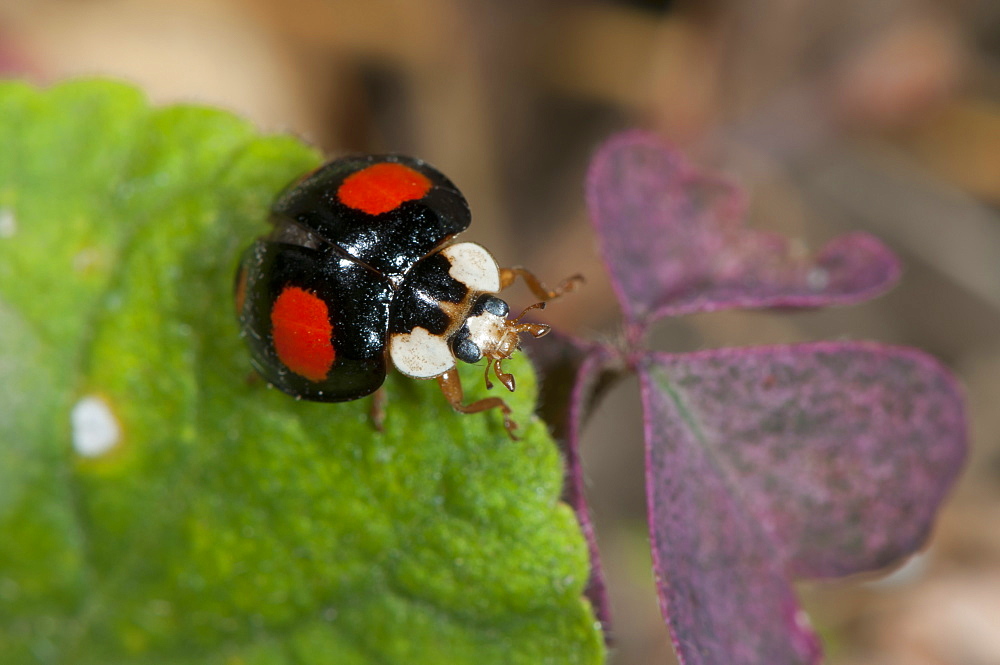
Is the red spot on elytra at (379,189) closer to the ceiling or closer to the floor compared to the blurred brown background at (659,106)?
closer to the ceiling

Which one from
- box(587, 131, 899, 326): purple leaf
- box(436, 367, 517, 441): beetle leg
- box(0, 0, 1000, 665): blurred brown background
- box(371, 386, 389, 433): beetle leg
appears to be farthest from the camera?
box(0, 0, 1000, 665): blurred brown background

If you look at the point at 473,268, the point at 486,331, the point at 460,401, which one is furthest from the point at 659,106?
the point at 460,401

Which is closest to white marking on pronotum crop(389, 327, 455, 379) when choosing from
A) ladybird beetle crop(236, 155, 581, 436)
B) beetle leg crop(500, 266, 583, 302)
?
ladybird beetle crop(236, 155, 581, 436)

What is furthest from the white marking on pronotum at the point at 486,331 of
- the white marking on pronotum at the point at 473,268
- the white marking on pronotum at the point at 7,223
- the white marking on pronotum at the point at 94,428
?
the white marking on pronotum at the point at 7,223

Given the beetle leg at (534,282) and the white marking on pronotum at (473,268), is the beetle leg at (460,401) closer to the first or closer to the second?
the white marking on pronotum at (473,268)

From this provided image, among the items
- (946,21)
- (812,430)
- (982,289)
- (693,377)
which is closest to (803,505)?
(812,430)

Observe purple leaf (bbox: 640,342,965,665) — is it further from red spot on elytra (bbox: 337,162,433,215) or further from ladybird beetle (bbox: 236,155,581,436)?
red spot on elytra (bbox: 337,162,433,215)
